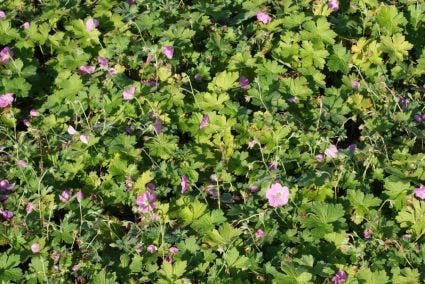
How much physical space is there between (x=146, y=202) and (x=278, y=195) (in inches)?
23.2

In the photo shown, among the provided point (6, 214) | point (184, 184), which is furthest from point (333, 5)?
point (6, 214)

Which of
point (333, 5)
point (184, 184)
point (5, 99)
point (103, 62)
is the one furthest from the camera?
point (333, 5)

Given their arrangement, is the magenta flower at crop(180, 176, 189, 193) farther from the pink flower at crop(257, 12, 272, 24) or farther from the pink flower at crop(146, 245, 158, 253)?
the pink flower at crop(257, 12, 272, 24)

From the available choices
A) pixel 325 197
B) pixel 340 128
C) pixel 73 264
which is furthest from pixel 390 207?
pixel 73 264

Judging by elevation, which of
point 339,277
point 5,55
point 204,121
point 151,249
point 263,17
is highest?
point 5,55

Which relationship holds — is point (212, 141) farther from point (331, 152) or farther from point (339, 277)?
point (339, 277)

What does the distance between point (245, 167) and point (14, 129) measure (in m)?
1.19

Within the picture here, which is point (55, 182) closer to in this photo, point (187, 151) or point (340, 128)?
point (187, 151)

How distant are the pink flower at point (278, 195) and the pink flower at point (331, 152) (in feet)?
1.12

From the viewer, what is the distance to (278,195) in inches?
104

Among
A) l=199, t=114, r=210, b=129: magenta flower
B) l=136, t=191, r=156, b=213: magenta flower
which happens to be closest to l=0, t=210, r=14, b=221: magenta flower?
l=136, t=191, r=156, b=213: magenta flower

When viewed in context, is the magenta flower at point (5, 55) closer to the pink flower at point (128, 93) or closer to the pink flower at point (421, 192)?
the pink flower at point (128, 93)

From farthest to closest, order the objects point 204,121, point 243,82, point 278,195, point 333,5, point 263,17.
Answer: point 333,5 < point 263,17 < point 243,82 < point 204,121 < point 278,195

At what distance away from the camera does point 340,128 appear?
2.99m
